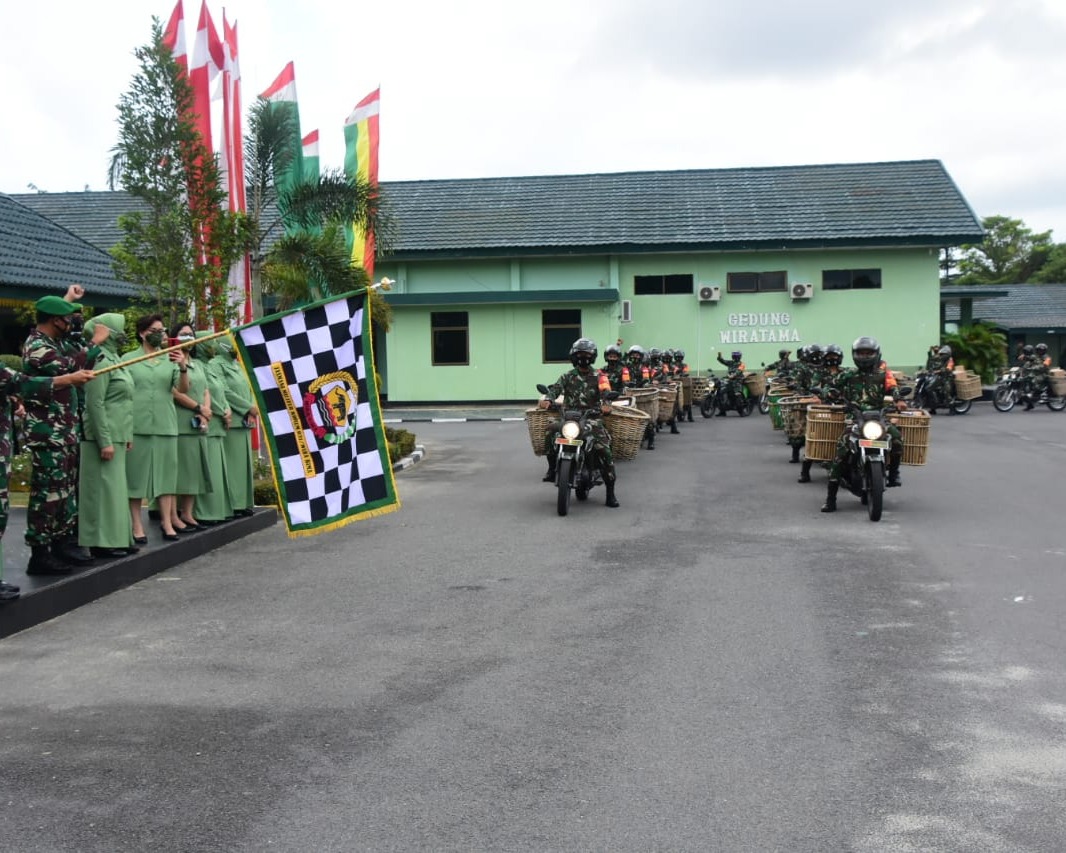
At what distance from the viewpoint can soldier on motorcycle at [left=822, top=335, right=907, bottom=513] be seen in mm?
11641

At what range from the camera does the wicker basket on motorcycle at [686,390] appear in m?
25.8

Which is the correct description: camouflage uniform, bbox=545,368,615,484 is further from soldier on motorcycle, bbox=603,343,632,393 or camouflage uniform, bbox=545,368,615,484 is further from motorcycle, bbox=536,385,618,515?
soldier on motorcycle, bbox=603,343,632,393

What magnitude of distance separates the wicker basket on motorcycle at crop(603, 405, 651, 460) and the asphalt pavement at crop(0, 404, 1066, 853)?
3.71m

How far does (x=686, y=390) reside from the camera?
86.1 ft

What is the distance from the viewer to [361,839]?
12.4ft

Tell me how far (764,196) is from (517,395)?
1067cm

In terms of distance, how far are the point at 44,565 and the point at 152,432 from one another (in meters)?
1.75

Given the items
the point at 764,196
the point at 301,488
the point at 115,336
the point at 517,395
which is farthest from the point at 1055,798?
the point at 764,196

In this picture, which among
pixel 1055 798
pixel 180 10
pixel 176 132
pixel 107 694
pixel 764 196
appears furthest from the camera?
pixel 764 196

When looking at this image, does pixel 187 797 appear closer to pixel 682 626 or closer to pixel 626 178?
pixel 682 626

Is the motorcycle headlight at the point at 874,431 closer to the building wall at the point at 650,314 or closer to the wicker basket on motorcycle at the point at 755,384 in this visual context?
the wicker basket on motorcycle at the point at 755,384

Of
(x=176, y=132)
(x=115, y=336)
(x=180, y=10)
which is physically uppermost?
(x=180, y=10)

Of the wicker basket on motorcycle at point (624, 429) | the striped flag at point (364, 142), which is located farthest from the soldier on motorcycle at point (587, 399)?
the striped flag at point (364, 142)

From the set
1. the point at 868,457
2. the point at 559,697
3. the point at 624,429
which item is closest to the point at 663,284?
the point at 624,429
